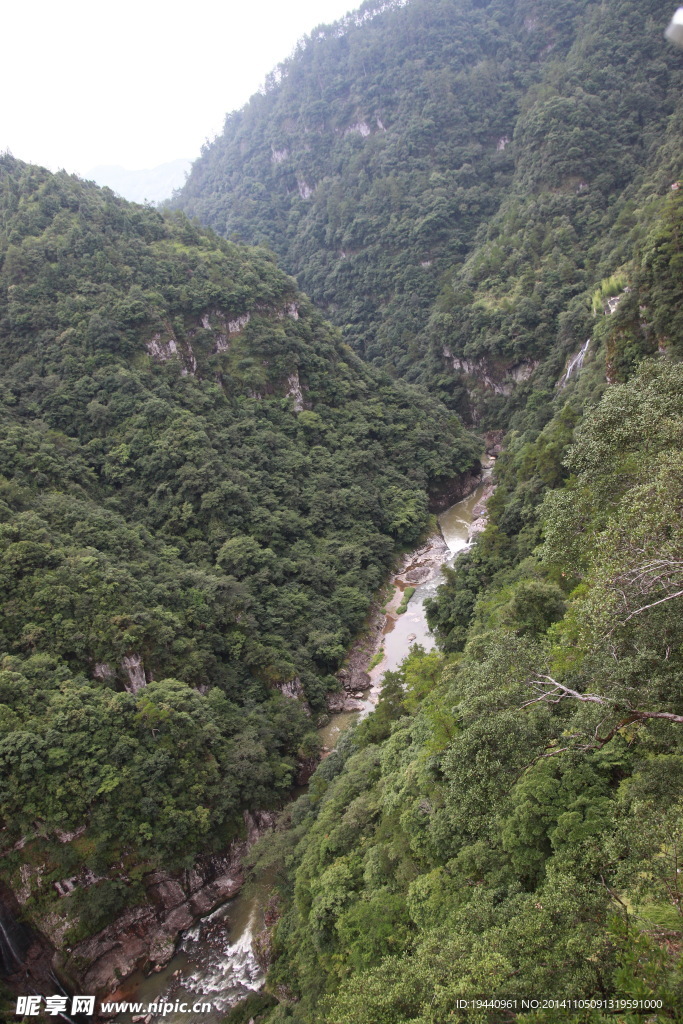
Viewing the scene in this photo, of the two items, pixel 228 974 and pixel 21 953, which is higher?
pixel 21 953

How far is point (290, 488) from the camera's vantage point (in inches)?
1780

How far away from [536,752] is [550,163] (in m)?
79.6

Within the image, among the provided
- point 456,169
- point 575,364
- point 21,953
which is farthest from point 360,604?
point 456,169

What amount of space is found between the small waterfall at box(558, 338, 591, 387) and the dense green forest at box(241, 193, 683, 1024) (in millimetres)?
29805

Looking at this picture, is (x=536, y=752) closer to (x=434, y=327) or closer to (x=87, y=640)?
(x=87, y=640)

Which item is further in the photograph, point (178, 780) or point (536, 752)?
point (178, 780)

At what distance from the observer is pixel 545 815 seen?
11.5 meters

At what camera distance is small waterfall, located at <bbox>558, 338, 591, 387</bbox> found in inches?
1935

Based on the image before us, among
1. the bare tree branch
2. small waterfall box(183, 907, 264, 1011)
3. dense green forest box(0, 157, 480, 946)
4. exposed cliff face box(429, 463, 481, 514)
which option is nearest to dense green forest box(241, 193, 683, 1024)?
the bare tree branch

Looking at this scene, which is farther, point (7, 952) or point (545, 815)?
point (7, 952)

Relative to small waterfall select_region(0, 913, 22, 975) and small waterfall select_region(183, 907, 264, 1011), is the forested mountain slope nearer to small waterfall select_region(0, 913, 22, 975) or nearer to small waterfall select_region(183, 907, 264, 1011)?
small waterfall select_region(183, 907, 264, 1011)

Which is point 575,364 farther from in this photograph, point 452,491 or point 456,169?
point 456,169

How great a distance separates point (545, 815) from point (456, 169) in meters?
98.2

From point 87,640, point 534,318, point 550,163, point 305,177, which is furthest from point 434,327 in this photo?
point 87,640
